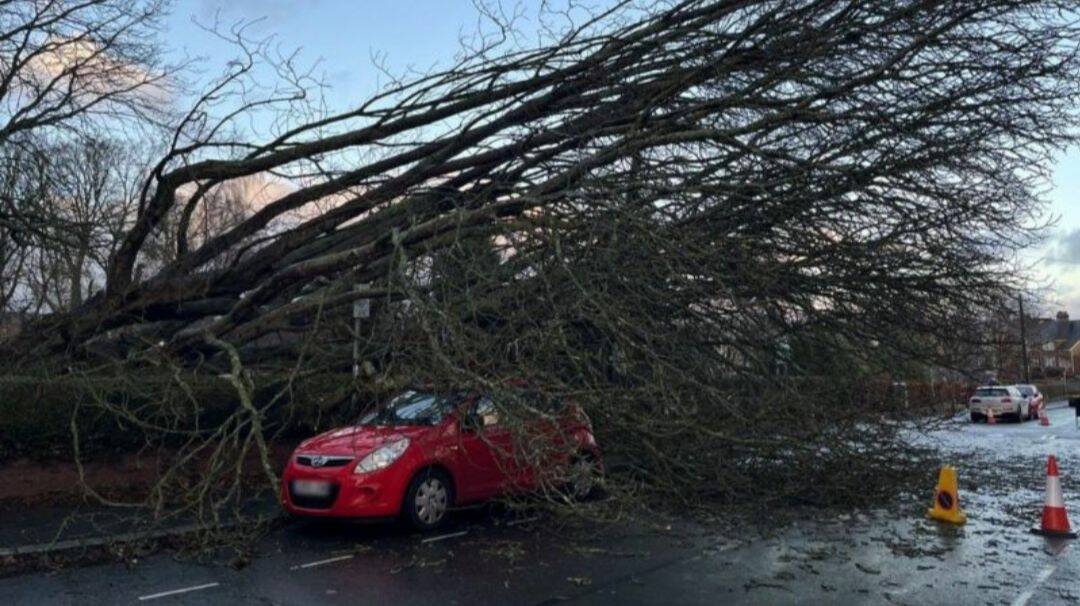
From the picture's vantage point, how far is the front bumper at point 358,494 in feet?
28.5

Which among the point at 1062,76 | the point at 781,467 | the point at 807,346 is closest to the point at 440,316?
the point at 781,467

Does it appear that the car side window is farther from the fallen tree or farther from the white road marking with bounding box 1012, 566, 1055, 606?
the white road marking with bounding box 1012, 566, 1055, 606

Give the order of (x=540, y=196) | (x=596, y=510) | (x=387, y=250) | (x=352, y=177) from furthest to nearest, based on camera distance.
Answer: (x=352, y=177) < (x=387, y=250) < (x=540, y=196) < (x=596, y=510)

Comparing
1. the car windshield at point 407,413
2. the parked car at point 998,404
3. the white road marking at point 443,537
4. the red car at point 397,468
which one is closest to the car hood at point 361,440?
the red car at point 397,468

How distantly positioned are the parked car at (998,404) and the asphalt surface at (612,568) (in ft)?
83.7

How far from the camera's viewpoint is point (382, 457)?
29.0 ft

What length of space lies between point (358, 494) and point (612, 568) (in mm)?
2607

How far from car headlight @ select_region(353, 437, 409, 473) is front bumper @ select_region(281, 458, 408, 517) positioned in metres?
0.05

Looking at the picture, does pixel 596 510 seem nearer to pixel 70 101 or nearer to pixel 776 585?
pixel 776 585

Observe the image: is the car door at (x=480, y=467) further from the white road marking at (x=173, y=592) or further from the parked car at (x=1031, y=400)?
the parked car at (x=1031, y=400)

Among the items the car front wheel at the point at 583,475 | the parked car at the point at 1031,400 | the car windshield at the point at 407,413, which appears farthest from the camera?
the parked car at the point at 1031,400

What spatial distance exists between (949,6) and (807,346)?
333 centimetres

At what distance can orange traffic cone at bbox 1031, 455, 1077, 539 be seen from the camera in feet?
30.1

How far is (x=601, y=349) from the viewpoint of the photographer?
6969mm
